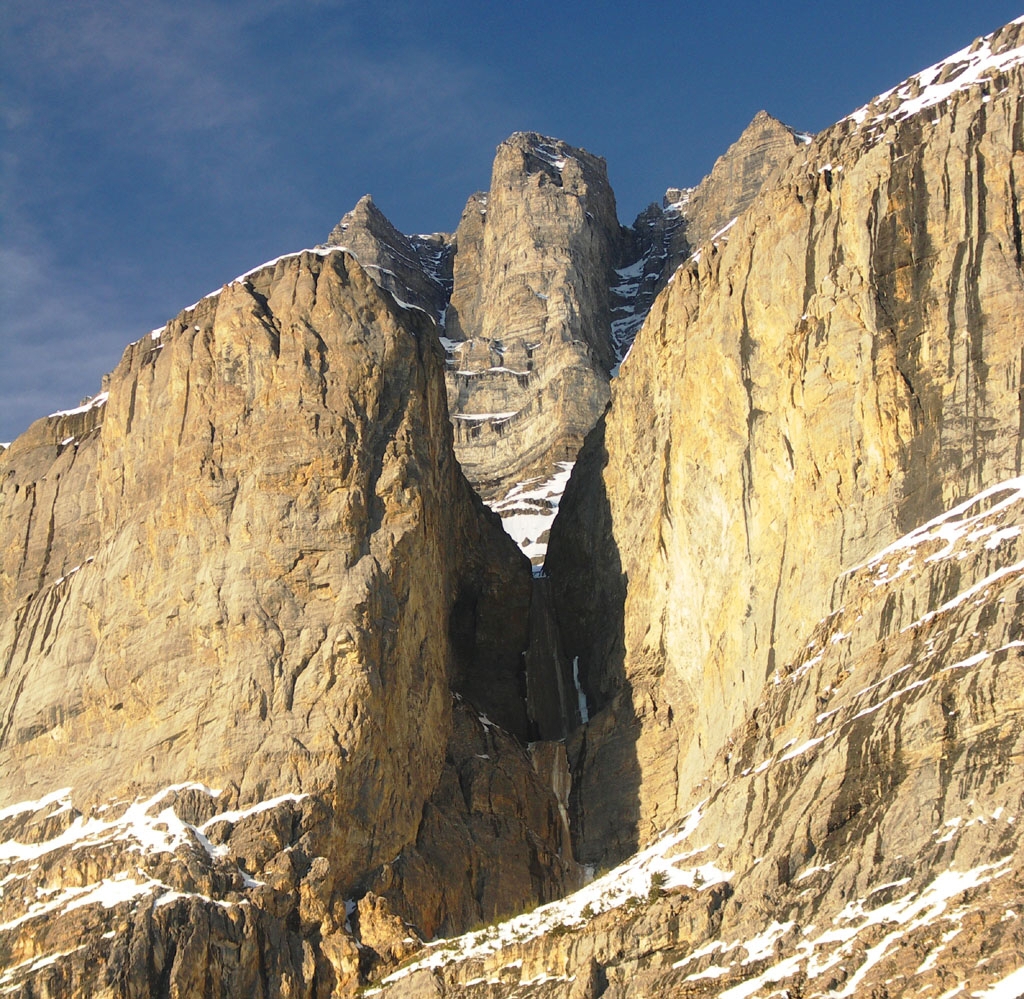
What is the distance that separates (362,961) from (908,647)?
20.5m

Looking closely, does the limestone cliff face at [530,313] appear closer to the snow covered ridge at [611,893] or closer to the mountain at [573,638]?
the mountain at [573,638]

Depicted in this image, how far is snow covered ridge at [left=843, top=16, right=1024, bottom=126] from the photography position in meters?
63.9

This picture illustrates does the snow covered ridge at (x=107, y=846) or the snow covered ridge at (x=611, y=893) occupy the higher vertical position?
the snow covered ridge at (x=107, y=846)

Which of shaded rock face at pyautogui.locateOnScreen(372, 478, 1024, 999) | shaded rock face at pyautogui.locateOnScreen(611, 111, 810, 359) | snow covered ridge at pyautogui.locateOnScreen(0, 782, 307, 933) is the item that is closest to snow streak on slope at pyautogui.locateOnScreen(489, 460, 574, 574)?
shaded rock face at pyautogui.locateOnScreen(611, 111, 810, 359)

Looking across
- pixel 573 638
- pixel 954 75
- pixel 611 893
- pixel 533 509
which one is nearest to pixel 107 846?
pixel 611 893

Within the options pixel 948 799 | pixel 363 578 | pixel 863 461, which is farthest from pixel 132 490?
pixel 948 799

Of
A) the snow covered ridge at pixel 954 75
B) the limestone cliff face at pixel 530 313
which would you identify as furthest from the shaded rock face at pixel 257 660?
the limestone cliff face at pixel 530 313

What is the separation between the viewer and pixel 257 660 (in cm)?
6306

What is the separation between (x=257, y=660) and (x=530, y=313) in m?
63.9

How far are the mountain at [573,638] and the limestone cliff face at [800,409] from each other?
6.0 inches

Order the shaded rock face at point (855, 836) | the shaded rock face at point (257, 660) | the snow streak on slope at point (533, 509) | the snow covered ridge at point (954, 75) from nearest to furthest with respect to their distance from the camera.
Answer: the shaded rock face at point (855, 836) → the shaded rock face at point (257, 660) → the snow covered ridge at point (954, 75) → the snow streak on slope at point (533, 509)

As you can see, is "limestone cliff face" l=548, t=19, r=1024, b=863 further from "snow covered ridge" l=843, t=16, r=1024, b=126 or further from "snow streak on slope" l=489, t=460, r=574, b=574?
"snow streak on slope" l=489, t=460, r=574, b=574

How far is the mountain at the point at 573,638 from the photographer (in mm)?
46438

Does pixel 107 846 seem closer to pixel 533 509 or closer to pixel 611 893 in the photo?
pixel 611 893
